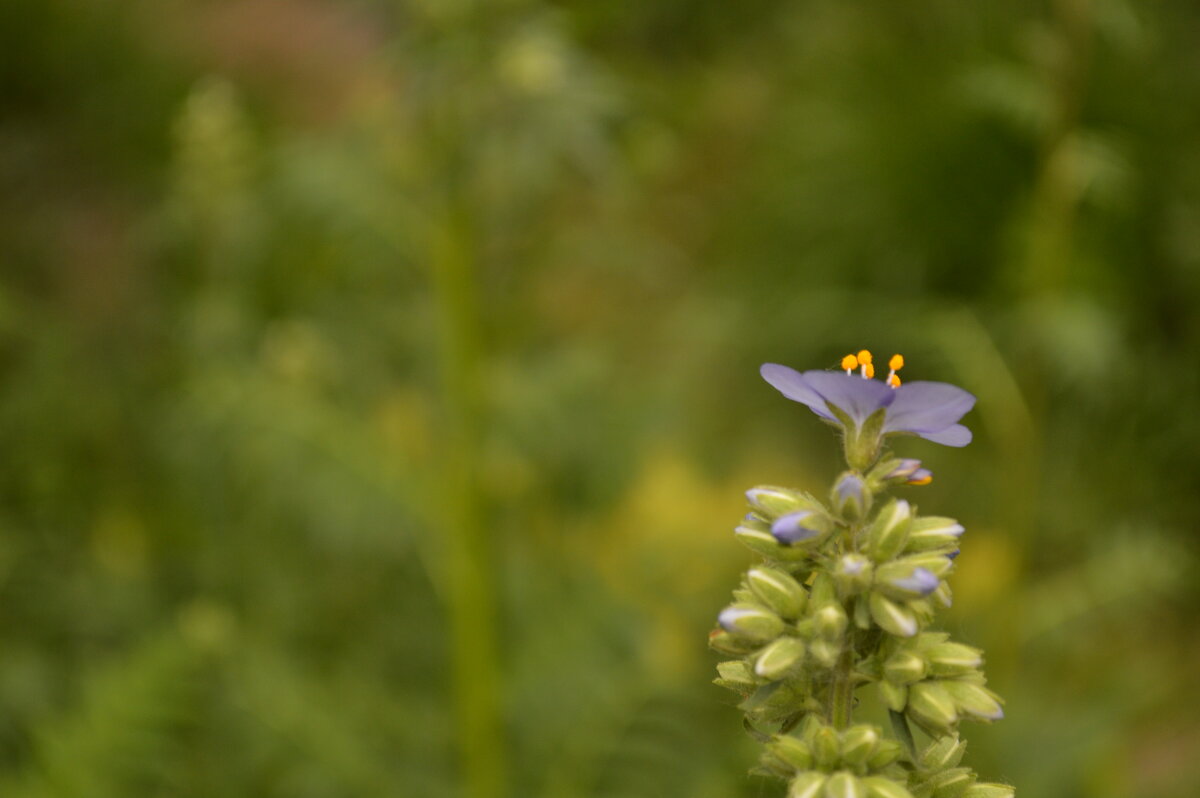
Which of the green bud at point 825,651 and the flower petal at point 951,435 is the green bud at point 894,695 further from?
the flower petal at point 951,435

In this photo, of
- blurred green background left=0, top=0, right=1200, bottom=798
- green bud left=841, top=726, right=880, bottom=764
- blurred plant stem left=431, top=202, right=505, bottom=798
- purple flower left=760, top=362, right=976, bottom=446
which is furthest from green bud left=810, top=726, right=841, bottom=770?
blurred plant stem left=431, top=202, right=505, bottom=798

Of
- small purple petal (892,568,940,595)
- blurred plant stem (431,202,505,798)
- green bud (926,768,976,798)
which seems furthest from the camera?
blurred plant stem (431,202,505,798)

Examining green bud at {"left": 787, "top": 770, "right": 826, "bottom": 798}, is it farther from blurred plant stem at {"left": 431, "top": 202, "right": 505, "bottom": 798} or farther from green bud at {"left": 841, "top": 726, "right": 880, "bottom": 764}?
blurred plant stem at {"left": 431, "top": 202, "right": 505, "bottom": 798}

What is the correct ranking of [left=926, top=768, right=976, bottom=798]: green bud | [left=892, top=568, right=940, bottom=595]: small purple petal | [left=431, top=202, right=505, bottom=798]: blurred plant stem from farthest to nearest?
[left=431, top=202, right=505, bottom=798]: blurred plant stem → [left=926, top=768, right=976, bottom=798]: green bud → [left=892, top=568, right=940, bottom=595]: small purple petal

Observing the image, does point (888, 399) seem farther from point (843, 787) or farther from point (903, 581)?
point (843, 787)

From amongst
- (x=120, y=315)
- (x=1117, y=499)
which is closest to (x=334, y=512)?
(x=120, y=315)
